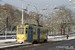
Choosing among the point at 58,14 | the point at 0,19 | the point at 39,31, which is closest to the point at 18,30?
the point at 39,31

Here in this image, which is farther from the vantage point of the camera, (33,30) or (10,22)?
(10,22)

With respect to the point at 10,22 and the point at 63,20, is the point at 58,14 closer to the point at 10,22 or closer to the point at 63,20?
the point at 63,20

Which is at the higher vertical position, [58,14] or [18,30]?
[58,14]

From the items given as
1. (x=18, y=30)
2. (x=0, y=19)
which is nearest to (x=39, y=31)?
(x=18, y=30)

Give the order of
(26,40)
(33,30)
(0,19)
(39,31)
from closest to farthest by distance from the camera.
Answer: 1. (26,40)
2. (33,30)
3. (39,31)
4. (0,19)

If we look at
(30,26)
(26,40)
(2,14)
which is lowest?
(26,40)

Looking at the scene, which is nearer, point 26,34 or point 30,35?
point 26,34

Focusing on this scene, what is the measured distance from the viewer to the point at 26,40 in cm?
2641

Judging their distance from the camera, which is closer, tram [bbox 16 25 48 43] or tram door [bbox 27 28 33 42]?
tram [bbox 16 25 48 43]

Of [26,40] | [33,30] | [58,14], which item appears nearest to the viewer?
[26,40]

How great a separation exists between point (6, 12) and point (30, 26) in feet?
152

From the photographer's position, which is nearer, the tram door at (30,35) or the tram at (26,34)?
the tram at (26,34)

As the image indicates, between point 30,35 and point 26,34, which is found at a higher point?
point 26,34

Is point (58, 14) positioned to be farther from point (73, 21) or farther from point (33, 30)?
point (33, 30)
